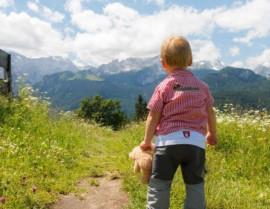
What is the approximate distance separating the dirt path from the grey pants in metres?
1.74

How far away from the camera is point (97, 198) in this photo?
7.45m

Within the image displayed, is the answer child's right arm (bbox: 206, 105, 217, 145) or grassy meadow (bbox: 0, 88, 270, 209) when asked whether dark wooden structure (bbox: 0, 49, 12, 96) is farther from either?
child's right arm (bbox: 206, 105, 217, 145)

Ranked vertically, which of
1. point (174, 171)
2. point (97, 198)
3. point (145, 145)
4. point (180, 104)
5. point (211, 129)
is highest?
point (180, 104)

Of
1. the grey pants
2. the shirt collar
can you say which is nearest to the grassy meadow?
the grey pants

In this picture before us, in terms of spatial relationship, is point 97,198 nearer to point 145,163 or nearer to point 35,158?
point 35,158

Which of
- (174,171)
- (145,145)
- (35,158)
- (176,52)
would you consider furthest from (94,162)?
(176,52)

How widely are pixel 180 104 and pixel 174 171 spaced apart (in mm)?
745

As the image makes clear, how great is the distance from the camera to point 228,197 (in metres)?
6.88

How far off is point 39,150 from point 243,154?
415cm

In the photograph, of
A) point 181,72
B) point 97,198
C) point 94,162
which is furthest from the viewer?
point 94,162

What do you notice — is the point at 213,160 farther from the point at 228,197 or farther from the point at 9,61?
the point at 9,61

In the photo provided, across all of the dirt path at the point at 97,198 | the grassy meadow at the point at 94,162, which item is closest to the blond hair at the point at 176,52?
the grassy meadow at the point at 94,162

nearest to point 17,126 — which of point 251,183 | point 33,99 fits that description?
point 33,99

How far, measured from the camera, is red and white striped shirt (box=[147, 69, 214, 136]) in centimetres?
511
